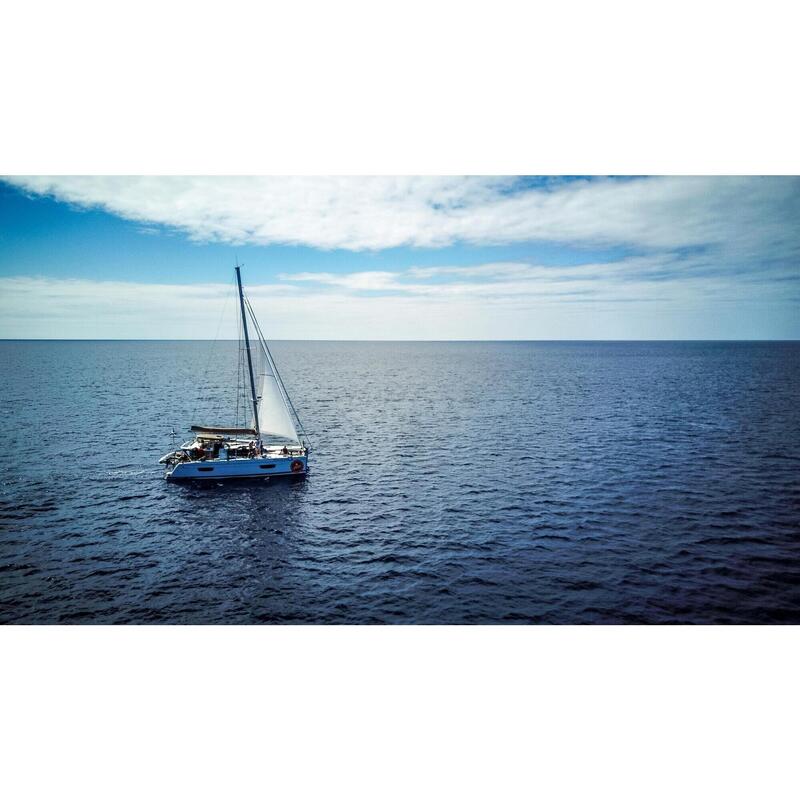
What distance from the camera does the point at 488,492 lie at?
894 inches

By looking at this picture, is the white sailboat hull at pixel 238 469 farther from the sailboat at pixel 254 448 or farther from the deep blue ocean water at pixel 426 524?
the deep blue ocean water at pixel 426 524

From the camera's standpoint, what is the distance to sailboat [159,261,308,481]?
2520 cm

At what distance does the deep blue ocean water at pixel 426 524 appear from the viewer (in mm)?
14062

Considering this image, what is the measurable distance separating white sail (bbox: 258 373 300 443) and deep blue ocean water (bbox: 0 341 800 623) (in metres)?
3.15

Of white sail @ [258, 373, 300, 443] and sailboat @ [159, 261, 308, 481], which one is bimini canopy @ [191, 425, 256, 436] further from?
white sail @ [258, 373, 300, 443]

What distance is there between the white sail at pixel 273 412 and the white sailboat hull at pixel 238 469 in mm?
1539

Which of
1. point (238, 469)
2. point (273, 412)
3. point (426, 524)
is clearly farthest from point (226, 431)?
point (426, 524)

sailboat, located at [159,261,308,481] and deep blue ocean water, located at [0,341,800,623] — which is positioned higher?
sailboat, located at [159,261,308,481]

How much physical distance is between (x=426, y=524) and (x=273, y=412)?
11.8 metres

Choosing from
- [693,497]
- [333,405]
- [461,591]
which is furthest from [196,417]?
[693,497]

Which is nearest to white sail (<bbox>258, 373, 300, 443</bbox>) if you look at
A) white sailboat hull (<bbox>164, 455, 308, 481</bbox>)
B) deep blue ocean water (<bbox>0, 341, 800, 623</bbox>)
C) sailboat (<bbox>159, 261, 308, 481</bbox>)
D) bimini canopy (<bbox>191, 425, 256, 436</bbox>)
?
sailboat (<bbox>159, 261, 308, 481</bbox>)

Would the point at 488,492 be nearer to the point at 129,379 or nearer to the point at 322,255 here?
the point at 322,255

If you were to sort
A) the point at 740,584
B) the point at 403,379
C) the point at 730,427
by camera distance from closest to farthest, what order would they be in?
the point at 740,584
the point at 730,427
the point at 403,379

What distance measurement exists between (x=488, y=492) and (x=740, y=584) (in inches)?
410
